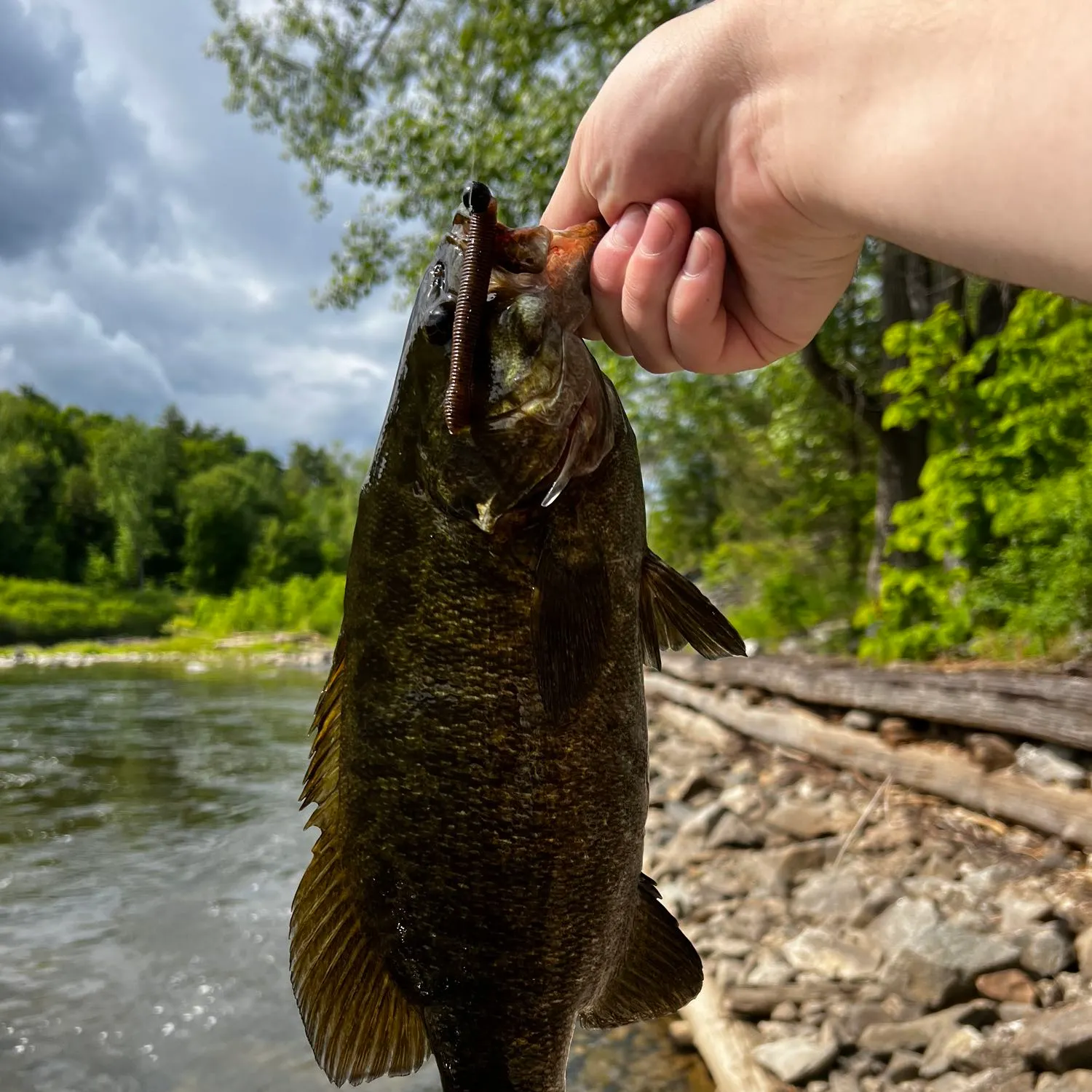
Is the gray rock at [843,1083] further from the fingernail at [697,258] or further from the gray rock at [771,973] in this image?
the fingernail at [697,258]

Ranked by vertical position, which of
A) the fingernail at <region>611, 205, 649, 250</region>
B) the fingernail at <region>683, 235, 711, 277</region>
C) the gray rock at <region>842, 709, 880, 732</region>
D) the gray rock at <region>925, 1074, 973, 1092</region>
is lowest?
the gray rock at <region>925, 1074, 973, 1092</region>

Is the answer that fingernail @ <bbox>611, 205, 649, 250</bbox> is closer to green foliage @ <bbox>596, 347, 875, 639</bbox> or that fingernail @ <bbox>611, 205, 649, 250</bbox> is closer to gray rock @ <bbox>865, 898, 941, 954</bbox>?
gray rock @ <bbox>865, 898, 941, 954</bbox>

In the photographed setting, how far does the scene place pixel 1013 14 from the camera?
1.11 meters

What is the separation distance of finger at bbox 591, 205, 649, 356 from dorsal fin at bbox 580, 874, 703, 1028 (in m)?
1.26

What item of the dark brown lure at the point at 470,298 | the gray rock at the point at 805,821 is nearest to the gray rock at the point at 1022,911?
the gray rock at the point at 805,821

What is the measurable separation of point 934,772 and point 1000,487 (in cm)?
376

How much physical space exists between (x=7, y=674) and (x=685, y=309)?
3155cm

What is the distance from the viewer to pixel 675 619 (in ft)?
6.20

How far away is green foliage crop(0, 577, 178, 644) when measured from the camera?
40562 mm

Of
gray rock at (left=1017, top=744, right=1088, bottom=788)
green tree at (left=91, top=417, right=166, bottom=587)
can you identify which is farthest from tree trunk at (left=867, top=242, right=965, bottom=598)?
green tree at (left=91, top=417, right=166, bottom=587)

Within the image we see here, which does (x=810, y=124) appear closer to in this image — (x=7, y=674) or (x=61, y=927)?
(x=61, y=927)

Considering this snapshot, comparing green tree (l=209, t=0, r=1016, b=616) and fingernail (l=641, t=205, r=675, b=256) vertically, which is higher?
green tree (l=209, t=0, r=1016, b=616)

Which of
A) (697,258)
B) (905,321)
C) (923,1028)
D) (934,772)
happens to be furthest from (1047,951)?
(905,321)

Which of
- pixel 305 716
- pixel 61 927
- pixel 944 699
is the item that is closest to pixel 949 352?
pixel 944 699
